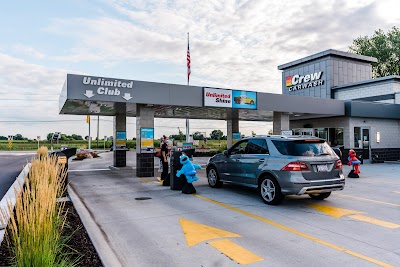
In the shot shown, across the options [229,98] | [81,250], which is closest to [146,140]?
[229,98]

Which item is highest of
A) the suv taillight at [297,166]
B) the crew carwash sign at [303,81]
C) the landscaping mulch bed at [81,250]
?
the crew carwash sign at [303,81]

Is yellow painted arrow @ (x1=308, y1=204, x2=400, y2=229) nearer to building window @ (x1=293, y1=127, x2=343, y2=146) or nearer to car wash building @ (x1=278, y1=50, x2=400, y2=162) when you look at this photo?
car wash building @ (x1=278, y1=50, x2=400, y2=162)

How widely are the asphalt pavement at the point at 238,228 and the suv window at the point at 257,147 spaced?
1.40m

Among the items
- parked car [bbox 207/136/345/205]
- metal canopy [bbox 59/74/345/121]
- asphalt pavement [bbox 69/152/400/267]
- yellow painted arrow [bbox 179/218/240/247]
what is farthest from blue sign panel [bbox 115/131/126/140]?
yellow painted arrow [bbox 179/218/240/247]

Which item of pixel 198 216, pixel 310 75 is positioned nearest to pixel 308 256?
pixel 198 216

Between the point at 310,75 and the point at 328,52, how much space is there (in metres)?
3.00

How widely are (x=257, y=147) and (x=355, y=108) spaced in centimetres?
1434

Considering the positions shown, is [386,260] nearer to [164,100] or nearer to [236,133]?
[164,100]

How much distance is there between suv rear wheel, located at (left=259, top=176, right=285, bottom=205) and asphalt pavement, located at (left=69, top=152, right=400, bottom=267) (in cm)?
22

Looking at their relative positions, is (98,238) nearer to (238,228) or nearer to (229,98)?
(238,228)

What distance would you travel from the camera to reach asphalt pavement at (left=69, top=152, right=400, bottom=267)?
445cm

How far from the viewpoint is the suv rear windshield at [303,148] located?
754cm

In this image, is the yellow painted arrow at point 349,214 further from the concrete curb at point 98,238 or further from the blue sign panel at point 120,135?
the blue sign panel at point 120,135

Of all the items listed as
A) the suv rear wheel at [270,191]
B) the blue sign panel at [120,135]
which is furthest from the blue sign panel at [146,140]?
the suv rear wheel at [270,191]
